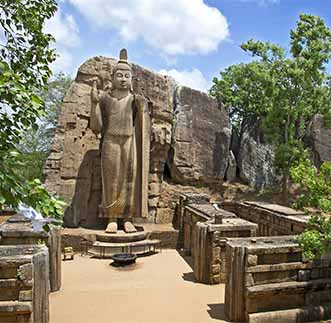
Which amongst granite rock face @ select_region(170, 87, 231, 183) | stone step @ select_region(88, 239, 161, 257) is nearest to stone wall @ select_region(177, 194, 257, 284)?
stone step @ select_region(88, 239, 161, 257)

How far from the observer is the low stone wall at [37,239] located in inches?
289

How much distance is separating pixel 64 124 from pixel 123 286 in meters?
7.05

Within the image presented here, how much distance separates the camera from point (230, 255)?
6.18 m

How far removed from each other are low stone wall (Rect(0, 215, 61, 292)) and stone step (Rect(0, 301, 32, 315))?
2.31 meters

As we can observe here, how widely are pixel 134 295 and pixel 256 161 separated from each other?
→ 10.8 metres

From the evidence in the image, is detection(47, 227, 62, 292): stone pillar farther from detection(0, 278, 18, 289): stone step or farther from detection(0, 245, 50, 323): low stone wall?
detection(0, 278, 18, 289): stone step

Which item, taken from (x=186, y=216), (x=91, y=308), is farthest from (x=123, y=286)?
(x=186, y=216)

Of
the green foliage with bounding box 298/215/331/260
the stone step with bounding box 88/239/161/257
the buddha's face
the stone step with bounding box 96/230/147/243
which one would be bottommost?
the stone step with bounding box 88/239/161/257

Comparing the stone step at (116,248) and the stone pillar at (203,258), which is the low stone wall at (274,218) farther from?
the stone step at (116,248)

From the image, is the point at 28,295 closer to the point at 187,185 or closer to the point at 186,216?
the point at 186,216

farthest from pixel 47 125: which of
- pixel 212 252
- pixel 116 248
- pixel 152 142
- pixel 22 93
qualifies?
pixel 22 93

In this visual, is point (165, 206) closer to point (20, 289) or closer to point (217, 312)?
point (217, 312)

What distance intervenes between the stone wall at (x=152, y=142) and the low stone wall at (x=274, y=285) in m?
7.28

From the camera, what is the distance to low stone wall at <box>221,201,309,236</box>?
942 cm
